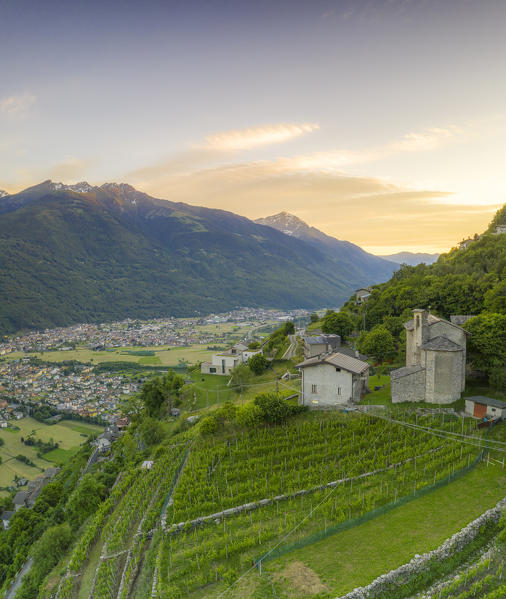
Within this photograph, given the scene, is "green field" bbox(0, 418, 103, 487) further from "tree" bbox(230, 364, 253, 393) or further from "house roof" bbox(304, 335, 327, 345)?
"house roof" bbox(304, 335, 327, 345)

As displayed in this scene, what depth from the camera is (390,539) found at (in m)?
18.1

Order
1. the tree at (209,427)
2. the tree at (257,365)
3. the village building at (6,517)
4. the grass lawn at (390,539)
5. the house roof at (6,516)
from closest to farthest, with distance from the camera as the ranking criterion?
the grass lawn at (390,539) → the tree at (209,427) → the village building at (6,517) → the house roof at (6,516) → the tree at (257,365)

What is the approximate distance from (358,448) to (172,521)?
12623 mm

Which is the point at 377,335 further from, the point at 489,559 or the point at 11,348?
the point at 11,348

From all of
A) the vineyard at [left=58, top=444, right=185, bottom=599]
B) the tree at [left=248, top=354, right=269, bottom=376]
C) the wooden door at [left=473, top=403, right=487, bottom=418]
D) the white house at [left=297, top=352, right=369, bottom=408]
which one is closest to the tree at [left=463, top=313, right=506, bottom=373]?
the wooden door at [left=473, top=403, right=487, bottom=418]

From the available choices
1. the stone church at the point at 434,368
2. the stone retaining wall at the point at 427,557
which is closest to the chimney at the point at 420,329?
the stone church at the point at 434,368

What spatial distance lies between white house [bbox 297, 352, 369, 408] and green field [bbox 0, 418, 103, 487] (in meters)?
46.1

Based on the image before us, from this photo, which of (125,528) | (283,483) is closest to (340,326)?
(283,483)

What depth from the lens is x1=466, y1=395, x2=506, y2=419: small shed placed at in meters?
26.5

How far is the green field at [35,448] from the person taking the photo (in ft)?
192

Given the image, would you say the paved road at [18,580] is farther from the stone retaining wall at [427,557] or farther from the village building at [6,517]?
the stone retaining wall at [427,557]

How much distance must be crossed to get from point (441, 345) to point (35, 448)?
220 feet

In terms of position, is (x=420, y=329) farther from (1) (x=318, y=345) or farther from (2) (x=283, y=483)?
Answer: (2) (x=283, y=483)

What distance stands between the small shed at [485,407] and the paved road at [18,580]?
3597 centimetres
